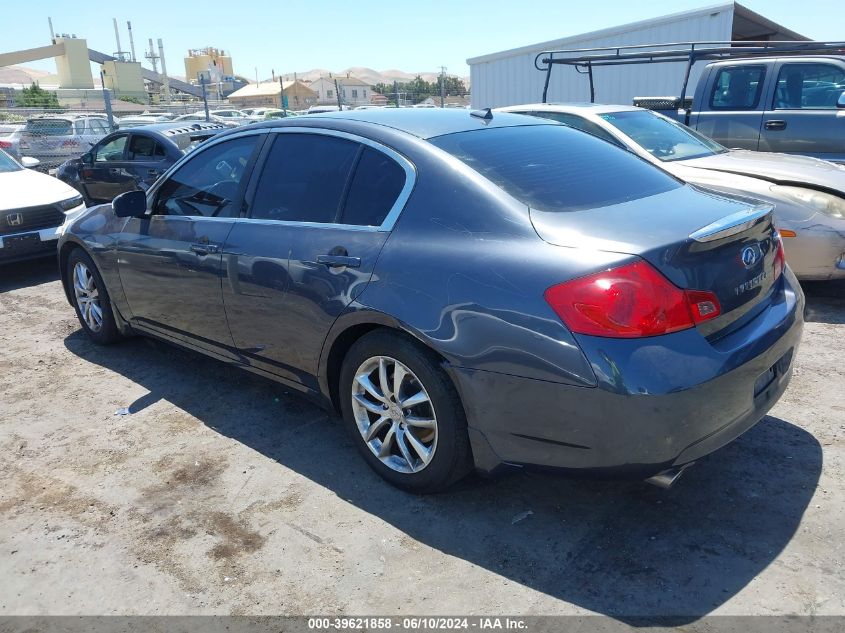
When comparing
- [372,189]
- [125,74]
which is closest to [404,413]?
[372,189]

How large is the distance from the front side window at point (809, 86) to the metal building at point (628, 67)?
27.0ft

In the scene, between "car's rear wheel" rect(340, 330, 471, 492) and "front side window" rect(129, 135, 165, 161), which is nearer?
"car's rear wheel" rect(340, 330, 471, 492)

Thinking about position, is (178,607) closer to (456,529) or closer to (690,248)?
(456,529)

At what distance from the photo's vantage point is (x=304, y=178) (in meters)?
3.58

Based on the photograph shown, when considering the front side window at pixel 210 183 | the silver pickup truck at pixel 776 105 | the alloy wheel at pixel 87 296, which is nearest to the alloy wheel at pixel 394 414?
the front side window at pixel 210 183

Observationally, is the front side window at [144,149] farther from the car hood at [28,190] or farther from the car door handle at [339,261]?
the car door handle at [339,261]

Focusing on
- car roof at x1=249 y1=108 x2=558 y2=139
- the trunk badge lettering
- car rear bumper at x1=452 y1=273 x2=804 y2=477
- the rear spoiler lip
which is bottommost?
car rear bumper at x1=452 y1=273 x2=804 y2=477

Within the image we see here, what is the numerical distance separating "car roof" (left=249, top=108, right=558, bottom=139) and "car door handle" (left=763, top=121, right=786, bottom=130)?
5261 millimetres

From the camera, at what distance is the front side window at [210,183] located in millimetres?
3943

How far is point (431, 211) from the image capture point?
2.97 meters

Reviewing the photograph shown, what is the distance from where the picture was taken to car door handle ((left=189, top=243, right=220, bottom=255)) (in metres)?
3.85

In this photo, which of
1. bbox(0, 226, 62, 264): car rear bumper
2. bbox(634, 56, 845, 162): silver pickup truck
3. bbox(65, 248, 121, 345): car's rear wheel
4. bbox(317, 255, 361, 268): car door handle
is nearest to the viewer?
bbox(317, 255, 361, 268): car door handle

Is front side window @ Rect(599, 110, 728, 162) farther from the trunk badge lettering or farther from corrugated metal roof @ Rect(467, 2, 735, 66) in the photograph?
corrugated metal roof @ Rect(467, 2, 735, 66)

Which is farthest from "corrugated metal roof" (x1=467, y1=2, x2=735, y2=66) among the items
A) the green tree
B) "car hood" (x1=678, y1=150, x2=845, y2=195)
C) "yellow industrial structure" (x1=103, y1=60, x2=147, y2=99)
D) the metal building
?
"yellow industrial structure" (x1=103, y1=60, x2=147, y2=99)
